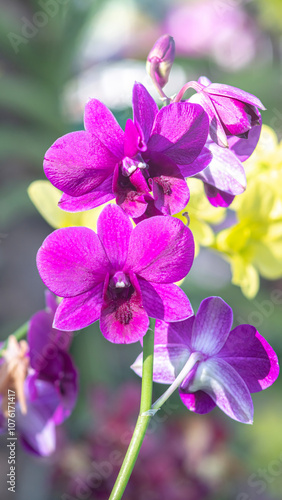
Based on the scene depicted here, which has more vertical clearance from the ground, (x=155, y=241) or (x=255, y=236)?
(x=155, y=241)

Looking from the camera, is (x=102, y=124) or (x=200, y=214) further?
(x=200, y=214)

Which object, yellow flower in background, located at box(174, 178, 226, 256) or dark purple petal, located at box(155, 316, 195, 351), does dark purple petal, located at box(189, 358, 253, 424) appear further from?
yellow flower in background, located at box(174, 178, 226, 256)

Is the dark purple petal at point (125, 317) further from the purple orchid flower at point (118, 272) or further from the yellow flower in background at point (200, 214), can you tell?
the yellow flower in background at point (200, 214)

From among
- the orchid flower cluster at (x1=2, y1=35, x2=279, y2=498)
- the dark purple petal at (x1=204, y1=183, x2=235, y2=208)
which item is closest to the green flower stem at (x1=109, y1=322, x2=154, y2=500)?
the orchid flower cluster at (x1=2, y1=35, x2=279, y2=498)

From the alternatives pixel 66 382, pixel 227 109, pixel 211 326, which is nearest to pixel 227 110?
pixel 227 109

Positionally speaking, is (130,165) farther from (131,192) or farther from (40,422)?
(40,422)

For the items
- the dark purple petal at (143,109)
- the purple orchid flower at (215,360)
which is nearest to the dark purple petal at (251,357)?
the purple orchid flower at (215,360)
